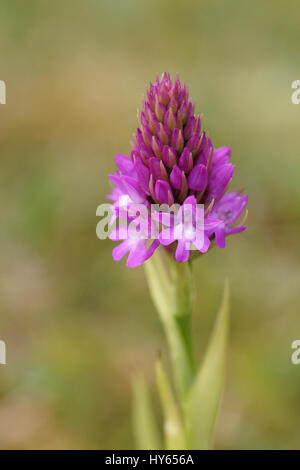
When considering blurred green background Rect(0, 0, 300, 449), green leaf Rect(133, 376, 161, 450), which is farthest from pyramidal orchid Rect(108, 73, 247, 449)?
blurred green background Rect(0, 0, 300, 449)

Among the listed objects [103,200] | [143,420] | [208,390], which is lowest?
[143,420]

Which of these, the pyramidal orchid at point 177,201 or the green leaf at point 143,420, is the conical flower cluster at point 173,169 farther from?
the green leaf at point 143,420

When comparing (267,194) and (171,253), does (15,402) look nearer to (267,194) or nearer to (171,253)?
(171,253)

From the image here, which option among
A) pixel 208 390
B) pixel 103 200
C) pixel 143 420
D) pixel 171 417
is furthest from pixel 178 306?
pixel 103 200

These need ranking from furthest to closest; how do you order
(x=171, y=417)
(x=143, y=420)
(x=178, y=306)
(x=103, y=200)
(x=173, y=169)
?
1. (x=103, y=200)
2. (x=143, y=420)
3. (x=171, y=417)
4. (x=178, y=306)
5. (x=173, y=169)

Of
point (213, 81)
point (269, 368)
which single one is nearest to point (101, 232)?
point (269, 368)

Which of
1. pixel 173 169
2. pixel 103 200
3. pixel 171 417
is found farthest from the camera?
pixel 103 200

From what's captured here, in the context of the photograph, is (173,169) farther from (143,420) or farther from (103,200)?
(103,200)
